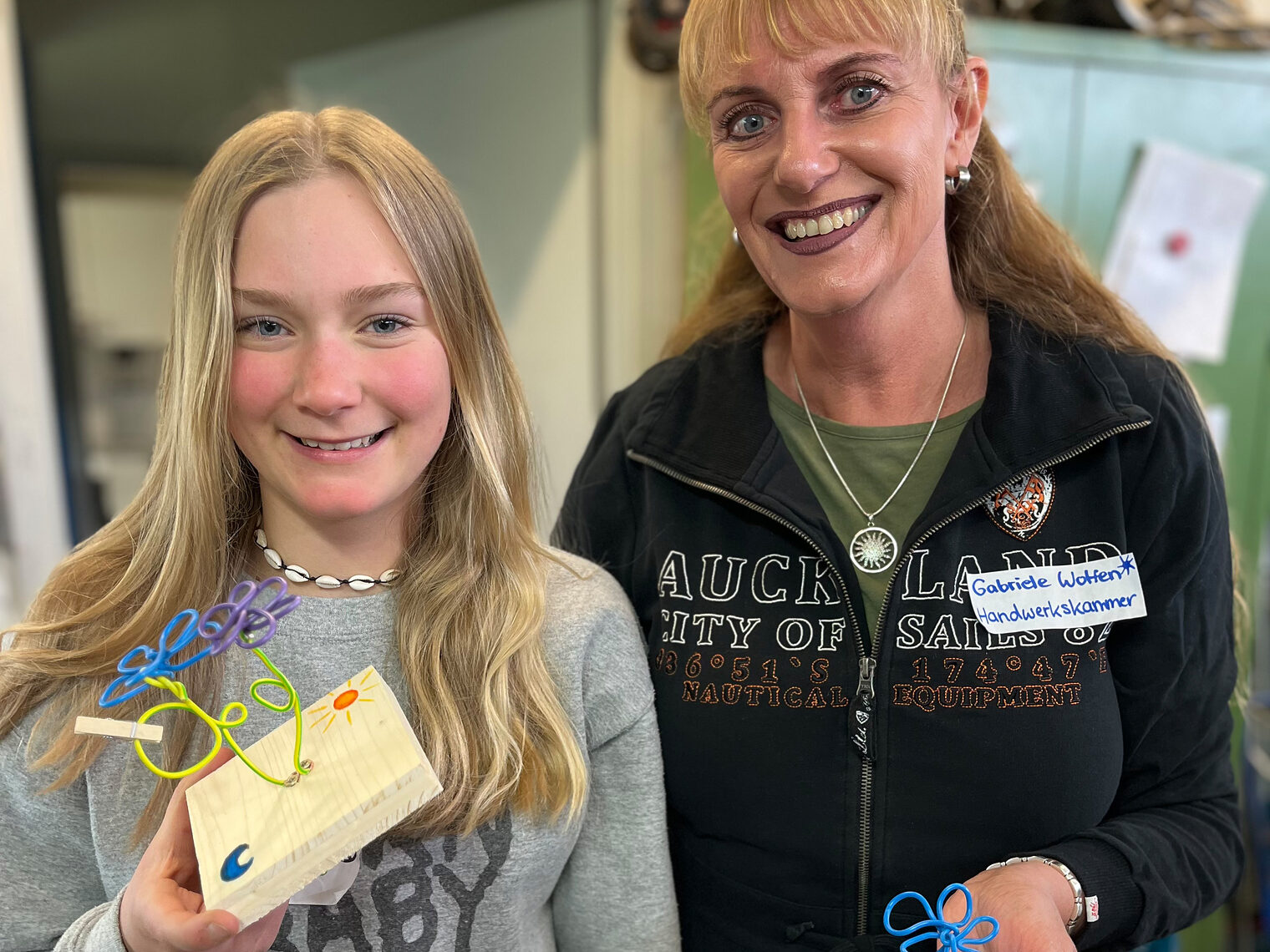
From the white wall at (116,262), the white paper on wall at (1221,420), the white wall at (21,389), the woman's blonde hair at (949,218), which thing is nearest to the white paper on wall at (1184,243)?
the white paper on wall at (1221,420)

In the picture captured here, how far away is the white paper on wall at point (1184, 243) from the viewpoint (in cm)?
213

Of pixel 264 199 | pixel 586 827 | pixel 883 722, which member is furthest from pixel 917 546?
pixel 264 199

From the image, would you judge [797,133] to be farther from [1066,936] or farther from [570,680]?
[1066,936]

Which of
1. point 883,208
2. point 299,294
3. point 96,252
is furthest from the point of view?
point 96,252

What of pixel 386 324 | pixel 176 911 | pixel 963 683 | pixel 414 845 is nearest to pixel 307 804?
pixel 176 911

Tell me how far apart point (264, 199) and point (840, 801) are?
0.79 metres

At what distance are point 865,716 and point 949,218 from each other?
0.59m

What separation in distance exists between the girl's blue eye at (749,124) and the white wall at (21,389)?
5.49ft

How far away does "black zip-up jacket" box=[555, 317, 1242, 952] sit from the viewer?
40.1 inches

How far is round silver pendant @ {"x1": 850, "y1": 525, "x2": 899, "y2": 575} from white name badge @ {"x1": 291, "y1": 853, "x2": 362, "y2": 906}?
1.84 ft

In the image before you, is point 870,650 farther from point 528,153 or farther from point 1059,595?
point 528,153

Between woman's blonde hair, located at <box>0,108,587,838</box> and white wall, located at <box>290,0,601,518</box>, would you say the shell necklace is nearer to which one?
woman's blonde hair, located at <box>0,108,587,838</box>

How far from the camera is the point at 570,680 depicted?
1.00m

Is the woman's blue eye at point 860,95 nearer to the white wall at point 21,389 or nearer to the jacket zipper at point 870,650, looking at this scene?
the jacket zipper at point 870,650
